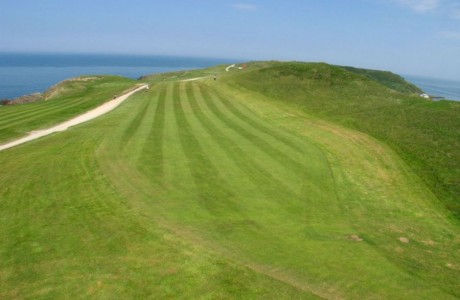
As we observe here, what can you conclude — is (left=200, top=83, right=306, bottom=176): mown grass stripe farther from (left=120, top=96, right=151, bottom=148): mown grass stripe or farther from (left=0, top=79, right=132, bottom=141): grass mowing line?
(left=0, top=79, right=132, bottom=141): grass mowing line

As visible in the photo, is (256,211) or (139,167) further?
(139,167)

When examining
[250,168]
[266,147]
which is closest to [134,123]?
[266,147]

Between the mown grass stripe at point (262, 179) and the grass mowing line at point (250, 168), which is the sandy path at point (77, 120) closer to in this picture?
the grass mowing line at point (250, 168)

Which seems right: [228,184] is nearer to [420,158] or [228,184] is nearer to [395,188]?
[395,188]

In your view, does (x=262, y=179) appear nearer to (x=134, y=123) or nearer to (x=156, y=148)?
(x=156, y=148)

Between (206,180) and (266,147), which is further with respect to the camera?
Answer: (266,147)

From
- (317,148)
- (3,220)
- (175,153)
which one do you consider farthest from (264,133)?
(3,220)
